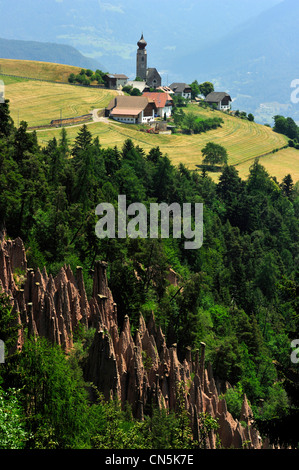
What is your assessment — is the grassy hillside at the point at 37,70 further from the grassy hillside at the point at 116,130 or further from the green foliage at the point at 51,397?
the green foliage at the point at 51,397

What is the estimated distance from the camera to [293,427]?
23047 millimetres

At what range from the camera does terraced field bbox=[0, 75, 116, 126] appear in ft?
436

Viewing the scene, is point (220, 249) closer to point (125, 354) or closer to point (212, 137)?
point (125, 354)

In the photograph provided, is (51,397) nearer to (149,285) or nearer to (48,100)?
(149,285)

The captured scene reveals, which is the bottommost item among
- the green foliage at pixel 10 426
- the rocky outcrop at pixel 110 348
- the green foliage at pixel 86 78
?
the green foliage at pixel 10 426

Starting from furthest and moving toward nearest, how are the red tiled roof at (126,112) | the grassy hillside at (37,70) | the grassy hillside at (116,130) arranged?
the grassy hillside at (37,70) → the red tiled roof at (126,112) → the grassy hillside at (116,130)

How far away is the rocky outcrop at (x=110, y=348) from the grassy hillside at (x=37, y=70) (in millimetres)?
138753

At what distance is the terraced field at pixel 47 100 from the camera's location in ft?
436

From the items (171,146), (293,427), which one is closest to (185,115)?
(171,146)

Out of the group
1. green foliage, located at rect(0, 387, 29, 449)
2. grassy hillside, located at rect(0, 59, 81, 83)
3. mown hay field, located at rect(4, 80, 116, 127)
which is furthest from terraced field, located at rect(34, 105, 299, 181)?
green foliage, located at rect(0, 387, 29, 449)

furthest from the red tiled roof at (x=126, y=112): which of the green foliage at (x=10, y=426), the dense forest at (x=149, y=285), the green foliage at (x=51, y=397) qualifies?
the green foliage at (x=10, y=426)

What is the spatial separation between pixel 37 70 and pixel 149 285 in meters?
138

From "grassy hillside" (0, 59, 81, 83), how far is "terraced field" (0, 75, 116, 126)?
783cm

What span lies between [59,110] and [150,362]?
368 ft
